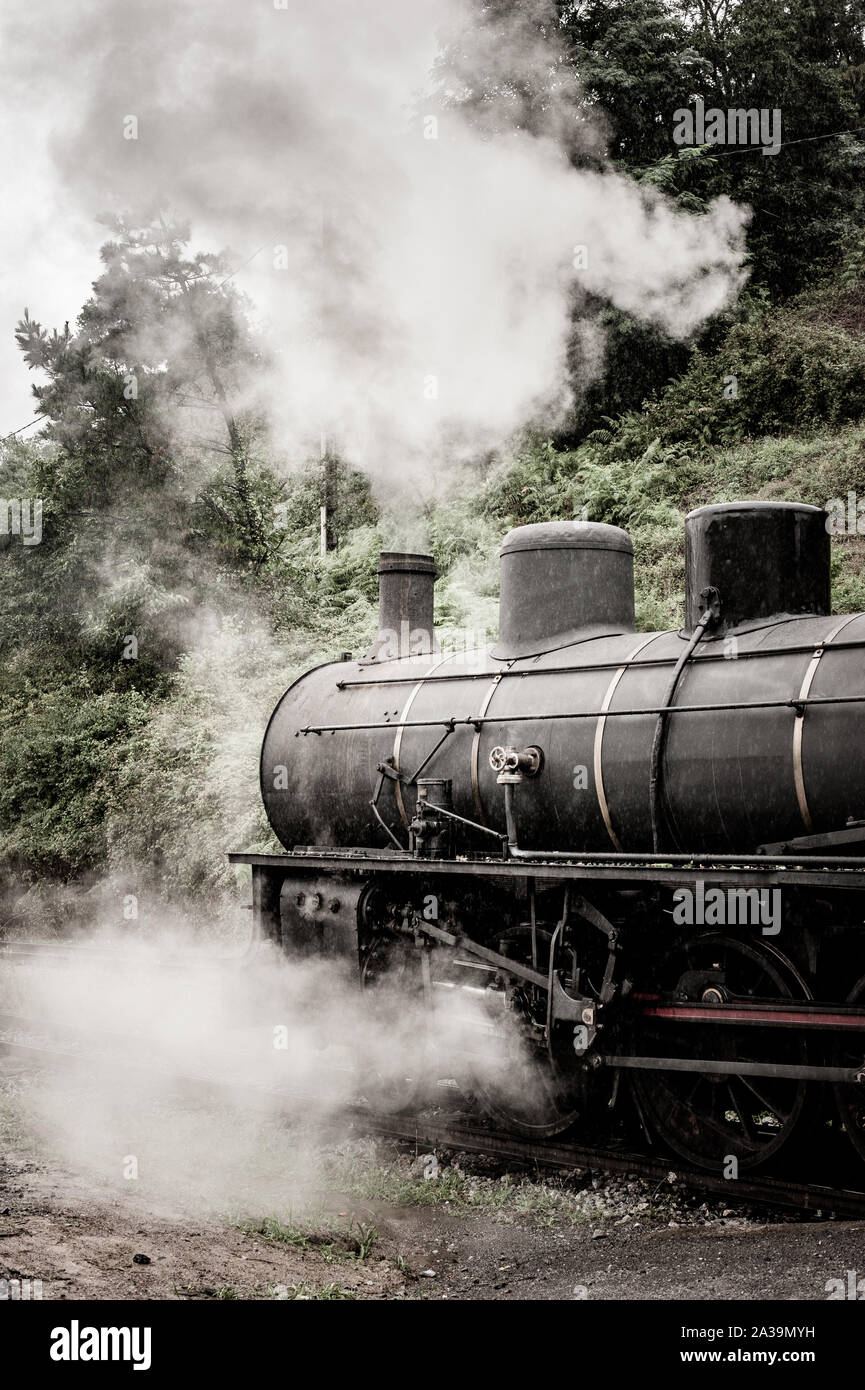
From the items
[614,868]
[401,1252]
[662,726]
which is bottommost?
[401,1252]

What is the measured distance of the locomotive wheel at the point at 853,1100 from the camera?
5.38 meters

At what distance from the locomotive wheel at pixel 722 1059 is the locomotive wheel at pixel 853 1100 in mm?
164

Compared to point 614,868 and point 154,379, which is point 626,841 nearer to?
point 614,868

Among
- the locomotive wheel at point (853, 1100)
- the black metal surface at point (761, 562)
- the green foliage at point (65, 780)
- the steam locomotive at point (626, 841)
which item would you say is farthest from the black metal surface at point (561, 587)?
the green foliage at point (65, 780)

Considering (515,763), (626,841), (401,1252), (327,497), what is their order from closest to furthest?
1. (401,1252)
2. (626,841)
3. (515,763)
4. (327,497)

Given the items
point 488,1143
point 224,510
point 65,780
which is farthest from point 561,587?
point 65,780

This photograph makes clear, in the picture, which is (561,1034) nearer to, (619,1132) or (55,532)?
(619,1132)

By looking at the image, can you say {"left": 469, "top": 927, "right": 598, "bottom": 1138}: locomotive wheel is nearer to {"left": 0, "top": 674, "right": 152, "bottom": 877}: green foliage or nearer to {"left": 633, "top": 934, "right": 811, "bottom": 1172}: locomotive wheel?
{"left": 633, "top": 934, "right": 811, "bottom": 1172}: locomotive wheel

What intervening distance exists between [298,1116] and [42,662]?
13786mm

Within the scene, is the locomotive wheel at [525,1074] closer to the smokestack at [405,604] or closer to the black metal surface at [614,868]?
the black metal surface at [614,868]

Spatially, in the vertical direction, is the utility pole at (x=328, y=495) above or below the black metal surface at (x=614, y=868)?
above

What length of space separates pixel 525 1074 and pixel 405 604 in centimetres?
354

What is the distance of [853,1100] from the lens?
5.45 m

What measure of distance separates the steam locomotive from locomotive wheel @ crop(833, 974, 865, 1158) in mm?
11
